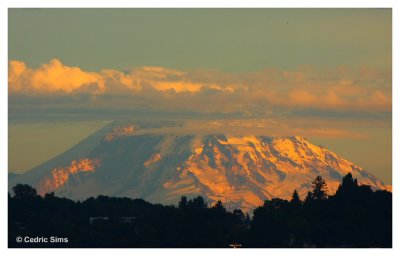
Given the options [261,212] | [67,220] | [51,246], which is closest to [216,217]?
[261,212]

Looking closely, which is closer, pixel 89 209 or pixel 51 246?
pixel 51 246

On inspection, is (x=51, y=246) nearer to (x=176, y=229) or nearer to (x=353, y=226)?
(x=176, y=229)

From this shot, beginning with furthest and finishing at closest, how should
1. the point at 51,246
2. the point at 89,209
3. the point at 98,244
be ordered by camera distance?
the point at 89,209 < the point at 98,244 < the point at 51,246

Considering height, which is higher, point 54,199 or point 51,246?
point 54,199

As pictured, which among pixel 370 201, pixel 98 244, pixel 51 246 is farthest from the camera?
pixel 370 201

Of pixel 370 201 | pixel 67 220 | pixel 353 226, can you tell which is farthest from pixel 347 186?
pixel 67 220

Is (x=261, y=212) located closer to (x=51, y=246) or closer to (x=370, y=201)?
(x=370, y=201)
